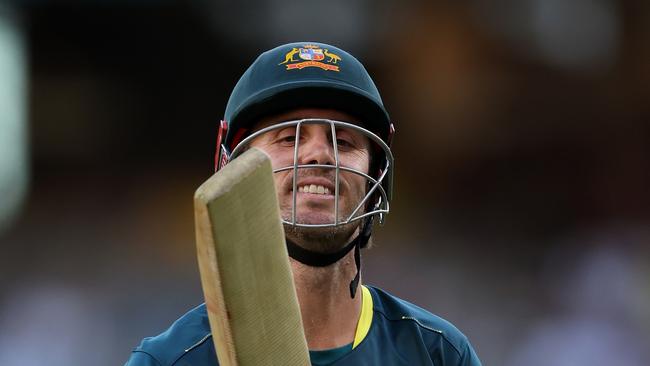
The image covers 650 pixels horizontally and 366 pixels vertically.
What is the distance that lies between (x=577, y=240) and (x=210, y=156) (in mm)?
2218

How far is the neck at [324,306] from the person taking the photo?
176 centimetres

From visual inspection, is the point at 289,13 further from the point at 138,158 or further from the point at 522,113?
the point at 522,113

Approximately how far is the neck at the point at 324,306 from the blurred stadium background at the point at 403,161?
3506 millimetres

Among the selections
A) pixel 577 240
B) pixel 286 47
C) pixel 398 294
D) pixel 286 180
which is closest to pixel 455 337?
pixel 286 180

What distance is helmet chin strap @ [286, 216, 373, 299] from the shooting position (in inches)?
67.9

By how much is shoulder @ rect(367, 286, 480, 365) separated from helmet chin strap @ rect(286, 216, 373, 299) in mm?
102

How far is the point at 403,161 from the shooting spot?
5418 millimetres

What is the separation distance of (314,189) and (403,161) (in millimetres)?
3762

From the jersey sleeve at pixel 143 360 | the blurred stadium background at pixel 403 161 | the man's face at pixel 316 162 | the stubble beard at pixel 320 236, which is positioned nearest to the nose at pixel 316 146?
the man's face at pixel 316 162

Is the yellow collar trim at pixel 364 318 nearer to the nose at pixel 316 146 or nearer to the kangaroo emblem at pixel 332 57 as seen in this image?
the nose at pixel 316 146

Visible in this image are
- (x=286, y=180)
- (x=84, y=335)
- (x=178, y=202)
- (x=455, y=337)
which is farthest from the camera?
(x=178, y=202)

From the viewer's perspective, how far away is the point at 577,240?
547 cm

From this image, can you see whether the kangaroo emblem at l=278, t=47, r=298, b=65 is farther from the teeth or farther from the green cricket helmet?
the teeth

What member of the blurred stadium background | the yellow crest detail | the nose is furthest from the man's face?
the blurred stadium background
